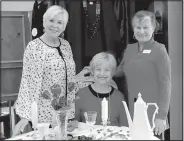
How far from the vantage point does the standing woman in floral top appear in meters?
1.79

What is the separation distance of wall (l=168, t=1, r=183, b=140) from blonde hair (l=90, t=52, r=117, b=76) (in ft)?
1.31

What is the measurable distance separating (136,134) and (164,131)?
1.40 ft

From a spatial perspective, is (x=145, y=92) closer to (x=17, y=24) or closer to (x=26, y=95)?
(x=26, y=95)

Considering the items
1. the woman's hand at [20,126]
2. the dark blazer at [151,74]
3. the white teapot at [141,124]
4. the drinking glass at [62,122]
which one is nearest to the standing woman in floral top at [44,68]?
the woman's hand at [20,126]

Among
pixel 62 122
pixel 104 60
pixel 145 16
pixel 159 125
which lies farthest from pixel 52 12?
pixel 159 125

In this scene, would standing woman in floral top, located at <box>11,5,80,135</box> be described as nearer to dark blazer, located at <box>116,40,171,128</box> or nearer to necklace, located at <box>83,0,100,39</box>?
necklace, located at <box>83,0,100,39</box>

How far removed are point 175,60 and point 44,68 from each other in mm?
901

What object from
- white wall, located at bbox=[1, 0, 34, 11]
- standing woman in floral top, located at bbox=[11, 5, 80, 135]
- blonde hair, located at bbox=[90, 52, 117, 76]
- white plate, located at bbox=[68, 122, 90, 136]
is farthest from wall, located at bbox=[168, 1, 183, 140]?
white wall, located at bbox=[1, 0, 34, 11]

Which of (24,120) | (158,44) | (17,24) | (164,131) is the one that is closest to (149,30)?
(158,44)

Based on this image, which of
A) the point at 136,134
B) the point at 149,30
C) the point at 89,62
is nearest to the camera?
the point at 136,134

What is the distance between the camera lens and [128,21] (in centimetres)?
184

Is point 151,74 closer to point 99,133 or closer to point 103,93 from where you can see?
point 103,93

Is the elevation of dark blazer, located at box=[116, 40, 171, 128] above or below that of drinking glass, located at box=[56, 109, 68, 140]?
above

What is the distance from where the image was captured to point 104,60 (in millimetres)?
1863
